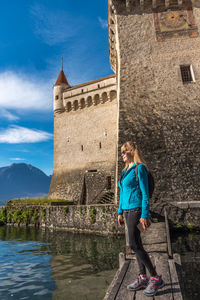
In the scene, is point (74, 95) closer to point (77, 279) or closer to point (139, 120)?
Result: point (139, 120)

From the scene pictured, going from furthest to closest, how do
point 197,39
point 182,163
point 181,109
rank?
point 197,39 → point 181,109 → point 182,163

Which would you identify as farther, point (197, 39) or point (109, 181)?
point (109, 181)

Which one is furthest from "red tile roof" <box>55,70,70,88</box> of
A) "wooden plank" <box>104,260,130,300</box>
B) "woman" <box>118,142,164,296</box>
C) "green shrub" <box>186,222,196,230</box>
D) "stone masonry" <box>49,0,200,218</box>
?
"wooden plank" <box>104,260,130,300</box>

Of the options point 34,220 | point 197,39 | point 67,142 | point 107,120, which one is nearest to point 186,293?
point 34,220

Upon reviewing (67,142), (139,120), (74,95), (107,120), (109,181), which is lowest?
(109,181)

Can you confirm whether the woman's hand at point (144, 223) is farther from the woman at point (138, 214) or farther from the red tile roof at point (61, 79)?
the red tile roof at point (61, 79)

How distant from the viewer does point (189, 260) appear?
4.20 meters

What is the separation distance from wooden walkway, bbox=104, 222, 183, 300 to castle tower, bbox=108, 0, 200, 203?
401 cm

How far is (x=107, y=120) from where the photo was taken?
17.7 meters

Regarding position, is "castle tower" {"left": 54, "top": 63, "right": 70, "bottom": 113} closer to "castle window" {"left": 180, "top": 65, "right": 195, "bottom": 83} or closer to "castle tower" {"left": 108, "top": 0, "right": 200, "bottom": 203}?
"castle tower" {"left": 108, "top": 0, "right": 200, "bottom": 203}

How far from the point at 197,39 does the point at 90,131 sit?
1085cm

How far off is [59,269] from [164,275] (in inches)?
104

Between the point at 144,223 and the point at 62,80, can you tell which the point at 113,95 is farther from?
the point at 144,223

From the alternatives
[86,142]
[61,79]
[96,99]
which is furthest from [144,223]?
[61,79]
